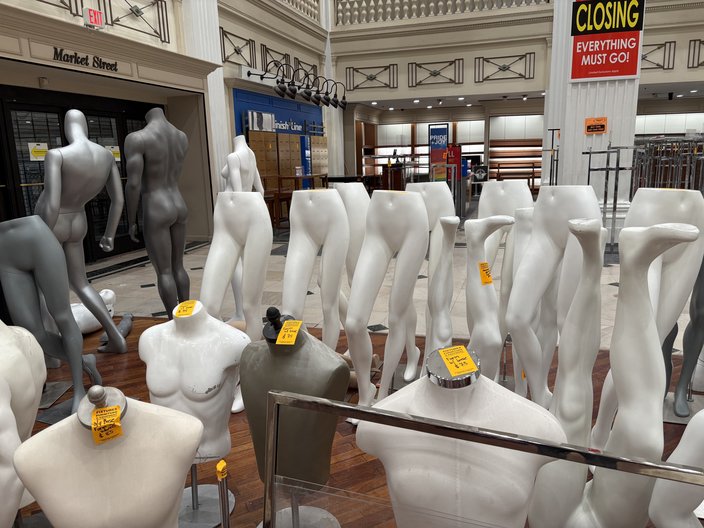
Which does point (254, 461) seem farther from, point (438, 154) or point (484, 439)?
point (438, 154)

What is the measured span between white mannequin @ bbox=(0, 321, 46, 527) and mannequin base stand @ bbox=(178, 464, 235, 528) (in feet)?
2.01

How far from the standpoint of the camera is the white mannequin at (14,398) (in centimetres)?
150

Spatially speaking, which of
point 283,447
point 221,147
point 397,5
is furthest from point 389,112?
point 283,447

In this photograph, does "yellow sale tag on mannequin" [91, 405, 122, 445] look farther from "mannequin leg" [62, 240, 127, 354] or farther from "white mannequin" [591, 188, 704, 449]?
"mannequin leg" [62, 240, 127, 354]

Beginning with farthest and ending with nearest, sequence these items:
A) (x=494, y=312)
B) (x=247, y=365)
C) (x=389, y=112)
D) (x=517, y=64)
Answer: (x=389, y=112) → (x=517, y=64) → (x=494, y=312) → (x=247, y=365)

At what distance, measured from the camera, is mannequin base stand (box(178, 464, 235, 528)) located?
204 centimetres

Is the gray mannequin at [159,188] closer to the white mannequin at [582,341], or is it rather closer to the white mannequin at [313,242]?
the white mannequin at [313,242]

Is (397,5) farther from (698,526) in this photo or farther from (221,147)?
(698,526)

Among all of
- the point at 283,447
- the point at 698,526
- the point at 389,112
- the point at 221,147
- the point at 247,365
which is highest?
the point at 389,112

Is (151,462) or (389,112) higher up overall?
(389,112)

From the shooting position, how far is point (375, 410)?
4.07 feet

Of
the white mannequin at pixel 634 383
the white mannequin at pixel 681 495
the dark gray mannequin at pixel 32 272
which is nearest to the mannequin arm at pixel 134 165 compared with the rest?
the dark gray mannequin at pixel 32 272

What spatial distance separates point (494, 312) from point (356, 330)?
0.66 m

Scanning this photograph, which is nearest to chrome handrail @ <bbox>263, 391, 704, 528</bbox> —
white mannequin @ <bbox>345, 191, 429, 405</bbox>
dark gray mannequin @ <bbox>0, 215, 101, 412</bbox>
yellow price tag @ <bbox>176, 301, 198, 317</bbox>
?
yellow price tag @ <bbox>176, 301, 198, 317</bbox>
